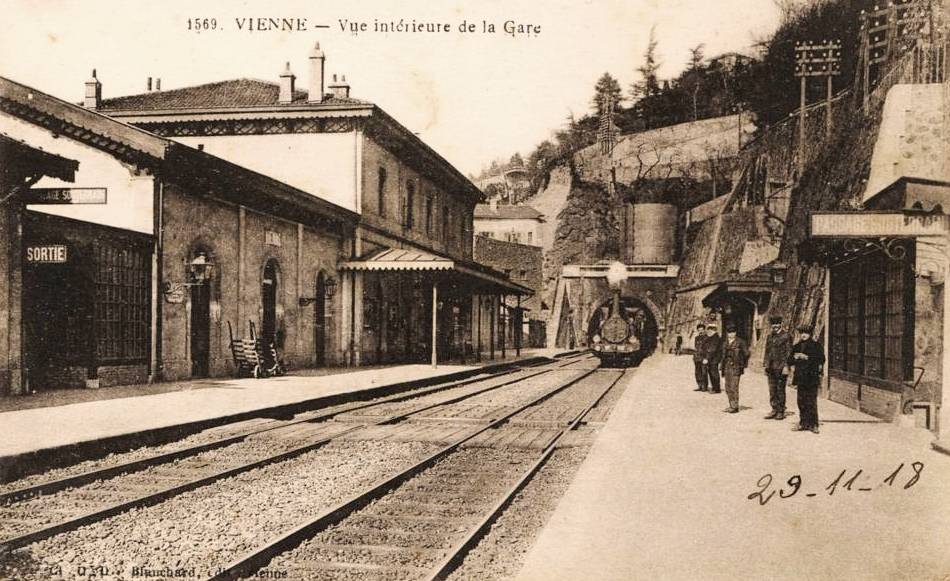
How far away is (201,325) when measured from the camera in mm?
16375

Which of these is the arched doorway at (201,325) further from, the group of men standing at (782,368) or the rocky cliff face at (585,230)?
the rocky cliff face at (585,230)

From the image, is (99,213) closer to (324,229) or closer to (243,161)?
(324,229)

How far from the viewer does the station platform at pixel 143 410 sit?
7.62 m

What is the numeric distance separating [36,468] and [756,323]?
21.7m

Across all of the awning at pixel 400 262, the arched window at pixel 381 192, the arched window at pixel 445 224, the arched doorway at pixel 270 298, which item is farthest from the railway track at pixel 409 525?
the arched window at pixel 445 224

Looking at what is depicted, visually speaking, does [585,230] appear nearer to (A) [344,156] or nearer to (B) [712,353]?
(A) [344,156]

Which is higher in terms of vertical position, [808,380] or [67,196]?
[67,196]

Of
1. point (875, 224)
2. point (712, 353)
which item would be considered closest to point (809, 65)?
point (712, 353)

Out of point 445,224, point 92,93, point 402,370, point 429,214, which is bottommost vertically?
point 402,370

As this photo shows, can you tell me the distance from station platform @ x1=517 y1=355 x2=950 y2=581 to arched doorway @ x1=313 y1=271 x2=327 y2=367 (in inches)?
535

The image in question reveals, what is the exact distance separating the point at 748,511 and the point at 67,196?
373 inches

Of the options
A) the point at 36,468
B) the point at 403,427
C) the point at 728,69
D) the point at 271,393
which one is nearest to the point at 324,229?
the point at 271,393

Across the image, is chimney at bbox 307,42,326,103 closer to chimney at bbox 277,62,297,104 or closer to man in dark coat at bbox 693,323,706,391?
→ chimney at bbox 277,62,297,104

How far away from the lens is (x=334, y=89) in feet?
85.0
